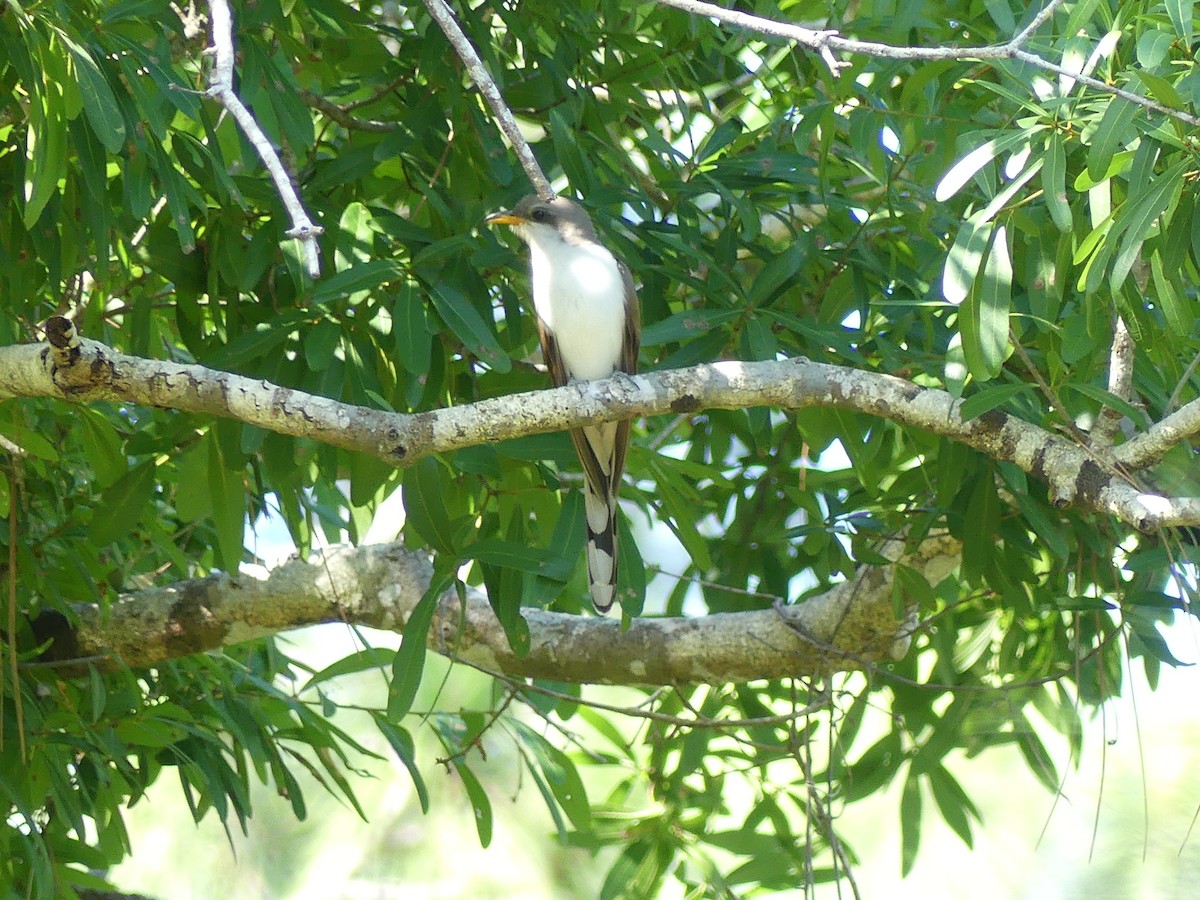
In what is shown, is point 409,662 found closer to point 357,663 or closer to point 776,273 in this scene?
point 357,663

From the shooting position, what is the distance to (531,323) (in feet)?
16.4

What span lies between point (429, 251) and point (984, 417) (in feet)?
4.89

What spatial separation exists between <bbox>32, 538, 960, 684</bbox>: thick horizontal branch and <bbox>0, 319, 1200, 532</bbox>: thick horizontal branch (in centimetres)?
123

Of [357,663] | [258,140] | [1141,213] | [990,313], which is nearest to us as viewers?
[258,140]


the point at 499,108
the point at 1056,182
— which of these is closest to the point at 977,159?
the point at 1056,182

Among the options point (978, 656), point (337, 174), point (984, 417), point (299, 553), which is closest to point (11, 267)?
point (337, 174)

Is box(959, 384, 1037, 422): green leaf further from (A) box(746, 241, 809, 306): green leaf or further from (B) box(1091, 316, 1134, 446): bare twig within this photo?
(A) box(746, 241, 809, 306): green leaf

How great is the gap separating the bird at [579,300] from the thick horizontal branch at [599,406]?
124 cm

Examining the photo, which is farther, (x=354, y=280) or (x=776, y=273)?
(x=776, y=273)

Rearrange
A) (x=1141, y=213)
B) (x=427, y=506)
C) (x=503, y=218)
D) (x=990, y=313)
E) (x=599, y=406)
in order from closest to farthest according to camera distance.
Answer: (x=1141, y=213), (x=990, y=313), (x=599, y=406), (x=427, y=506), (x=503, y=218)

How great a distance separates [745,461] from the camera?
16.1 ft

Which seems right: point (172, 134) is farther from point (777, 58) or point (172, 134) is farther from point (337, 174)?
point (777, 58)

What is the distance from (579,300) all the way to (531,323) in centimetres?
32

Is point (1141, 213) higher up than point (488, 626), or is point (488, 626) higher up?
point (1141, 213)
